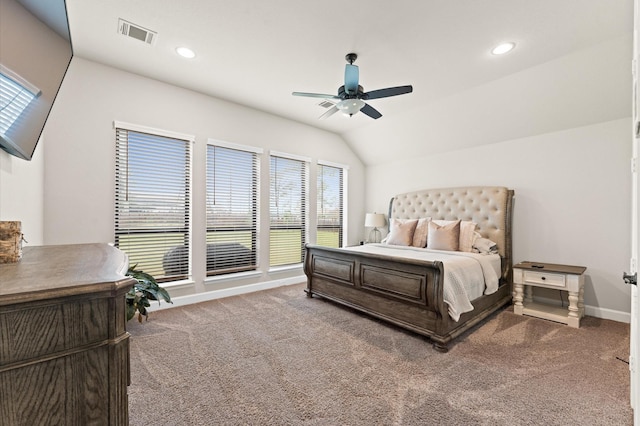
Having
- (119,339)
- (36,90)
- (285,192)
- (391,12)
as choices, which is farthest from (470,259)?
(36,90)

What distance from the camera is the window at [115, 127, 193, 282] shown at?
3215 mm

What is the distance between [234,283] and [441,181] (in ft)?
12.5

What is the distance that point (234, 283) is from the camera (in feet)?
13.3

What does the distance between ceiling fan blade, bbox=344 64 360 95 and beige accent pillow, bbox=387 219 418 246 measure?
2445 millimetres

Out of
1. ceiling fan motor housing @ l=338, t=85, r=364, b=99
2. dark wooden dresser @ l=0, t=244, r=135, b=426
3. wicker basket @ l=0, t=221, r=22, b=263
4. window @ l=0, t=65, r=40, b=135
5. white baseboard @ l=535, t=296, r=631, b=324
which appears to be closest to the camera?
dark wooden dresser @ l=0, t=244, r=135, b=426

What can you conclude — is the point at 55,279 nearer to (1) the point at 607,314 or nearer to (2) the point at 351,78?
(2) the point at 351,78

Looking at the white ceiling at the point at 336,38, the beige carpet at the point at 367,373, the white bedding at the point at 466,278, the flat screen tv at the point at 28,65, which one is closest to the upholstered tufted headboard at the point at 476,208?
the white bedding at the point at 466,278

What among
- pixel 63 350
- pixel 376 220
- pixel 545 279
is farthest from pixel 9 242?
pixel 376 220

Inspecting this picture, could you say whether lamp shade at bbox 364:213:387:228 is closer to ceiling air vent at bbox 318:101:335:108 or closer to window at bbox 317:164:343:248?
window at bbox 317:164:343:248

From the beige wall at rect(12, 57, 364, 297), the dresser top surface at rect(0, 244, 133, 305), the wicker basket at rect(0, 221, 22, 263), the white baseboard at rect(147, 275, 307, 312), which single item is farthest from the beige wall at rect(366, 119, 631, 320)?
the wicker basket at rect(0, 221, 22, 263)

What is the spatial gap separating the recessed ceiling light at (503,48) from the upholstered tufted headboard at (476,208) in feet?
6.10

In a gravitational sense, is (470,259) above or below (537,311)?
above

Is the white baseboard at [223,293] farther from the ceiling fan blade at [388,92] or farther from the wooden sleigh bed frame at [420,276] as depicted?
the ceiling fan blade at [388,92]

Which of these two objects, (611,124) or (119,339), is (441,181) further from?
(119,339)
